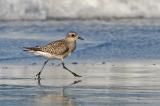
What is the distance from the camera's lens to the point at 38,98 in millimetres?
8930

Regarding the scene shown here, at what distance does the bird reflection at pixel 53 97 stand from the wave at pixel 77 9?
9.77 m

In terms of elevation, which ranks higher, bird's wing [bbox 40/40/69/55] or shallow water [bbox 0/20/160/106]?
bird's wing [bbox 40/40/69/55]

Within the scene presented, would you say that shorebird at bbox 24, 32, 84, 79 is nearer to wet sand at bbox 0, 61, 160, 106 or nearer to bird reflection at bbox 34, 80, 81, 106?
wet sand at bbox 0, 61, 160, 106

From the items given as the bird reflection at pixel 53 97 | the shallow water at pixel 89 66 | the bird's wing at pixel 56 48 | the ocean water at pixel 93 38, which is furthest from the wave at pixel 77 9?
the bird reflection at pixel 53 97

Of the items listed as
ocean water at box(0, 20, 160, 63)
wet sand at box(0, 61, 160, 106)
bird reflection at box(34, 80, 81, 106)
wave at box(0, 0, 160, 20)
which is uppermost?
wave at box(0, 0, 160, 20)

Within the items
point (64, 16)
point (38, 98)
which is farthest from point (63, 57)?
point (64, 16)

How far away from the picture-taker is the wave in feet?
65.6

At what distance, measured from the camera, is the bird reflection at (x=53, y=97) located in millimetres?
8539

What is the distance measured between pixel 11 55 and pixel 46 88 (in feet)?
11.9

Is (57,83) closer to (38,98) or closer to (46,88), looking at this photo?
(46,88)

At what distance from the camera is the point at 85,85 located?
10.1 meters

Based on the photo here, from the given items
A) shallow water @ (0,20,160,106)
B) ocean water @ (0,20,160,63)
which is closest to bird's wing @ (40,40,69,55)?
shallow water @ (0,20,160,106)

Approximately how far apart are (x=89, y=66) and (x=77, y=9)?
879 cm

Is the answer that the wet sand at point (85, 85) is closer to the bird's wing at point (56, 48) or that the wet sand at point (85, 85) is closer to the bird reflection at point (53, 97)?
the bird reflection at point (53, 97)
